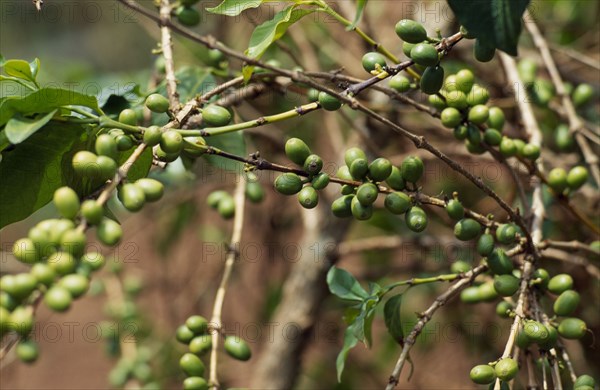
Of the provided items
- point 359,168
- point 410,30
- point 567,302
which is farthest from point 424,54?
point 567,302

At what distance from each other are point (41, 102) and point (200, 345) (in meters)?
0.41

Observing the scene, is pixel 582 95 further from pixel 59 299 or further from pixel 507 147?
pixel 59 299

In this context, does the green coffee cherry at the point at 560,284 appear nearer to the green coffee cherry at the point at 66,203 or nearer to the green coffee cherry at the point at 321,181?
the green coffee cherry at the point at 321,181

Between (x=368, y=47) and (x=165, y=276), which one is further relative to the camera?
(x=165, y=276)

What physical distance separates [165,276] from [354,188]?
131 centimetres

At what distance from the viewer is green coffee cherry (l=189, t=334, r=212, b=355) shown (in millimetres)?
937

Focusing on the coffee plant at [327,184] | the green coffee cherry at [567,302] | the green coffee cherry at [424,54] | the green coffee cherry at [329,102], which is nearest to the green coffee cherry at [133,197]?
the coffee plant at [327,184]

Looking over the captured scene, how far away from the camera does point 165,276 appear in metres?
1.99

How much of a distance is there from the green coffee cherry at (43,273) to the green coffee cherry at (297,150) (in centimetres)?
29

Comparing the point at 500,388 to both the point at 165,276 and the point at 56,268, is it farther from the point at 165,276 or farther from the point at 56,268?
the point at 165,276

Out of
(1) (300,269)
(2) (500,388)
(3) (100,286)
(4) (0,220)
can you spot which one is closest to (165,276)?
(3) (100,286)

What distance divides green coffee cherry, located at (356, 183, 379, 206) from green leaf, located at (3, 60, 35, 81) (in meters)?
0.40

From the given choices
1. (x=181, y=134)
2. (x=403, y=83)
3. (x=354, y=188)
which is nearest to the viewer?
(x=181, y=134)

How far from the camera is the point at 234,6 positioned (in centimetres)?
81
